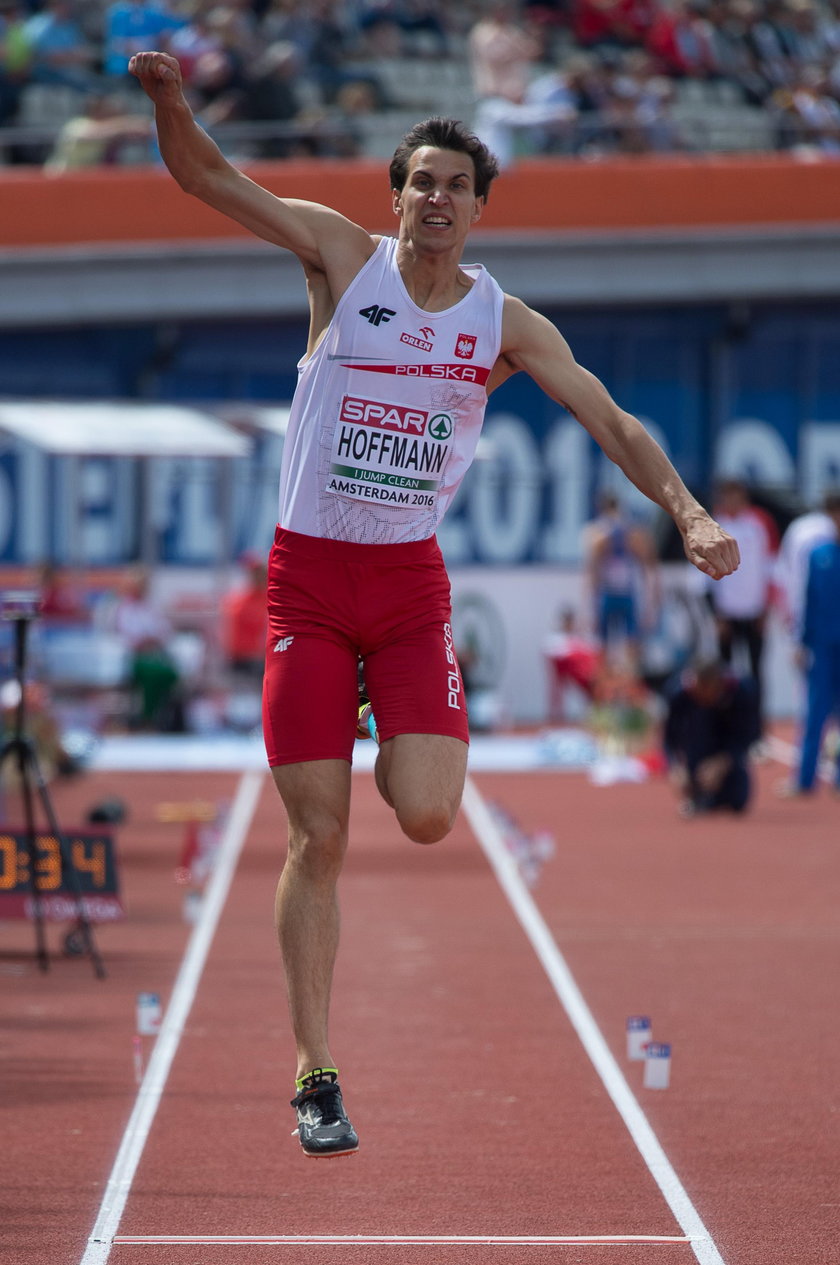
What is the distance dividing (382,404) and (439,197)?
48 cm

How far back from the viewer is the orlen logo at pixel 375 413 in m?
4.89

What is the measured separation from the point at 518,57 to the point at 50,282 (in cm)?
522

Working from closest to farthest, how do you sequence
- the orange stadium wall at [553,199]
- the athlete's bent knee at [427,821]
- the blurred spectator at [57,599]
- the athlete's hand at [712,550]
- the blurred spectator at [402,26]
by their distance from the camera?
the athlete's hand at [712,550], the athlete's bent knee at [427,821], the blurred spectator at [57,599], the orange stadium wall at [553,199], the blurred spectator at [402,26]

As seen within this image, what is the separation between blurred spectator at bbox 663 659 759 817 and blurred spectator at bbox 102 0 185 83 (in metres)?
9.54

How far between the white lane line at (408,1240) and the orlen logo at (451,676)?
3.97 feet

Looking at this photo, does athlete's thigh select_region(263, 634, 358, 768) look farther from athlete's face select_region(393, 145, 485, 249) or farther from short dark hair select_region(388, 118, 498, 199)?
short dark hair select_region(388, 118, 498, 199)

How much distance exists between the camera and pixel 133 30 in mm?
20531

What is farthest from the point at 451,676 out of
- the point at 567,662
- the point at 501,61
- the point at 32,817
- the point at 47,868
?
the point at 501,61

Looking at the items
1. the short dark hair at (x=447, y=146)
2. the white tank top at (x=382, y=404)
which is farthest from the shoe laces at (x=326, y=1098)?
the short dark hair at (x=447, y=146)

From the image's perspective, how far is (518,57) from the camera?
20.9m

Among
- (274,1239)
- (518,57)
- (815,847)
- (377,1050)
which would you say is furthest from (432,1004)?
→ (518,57)

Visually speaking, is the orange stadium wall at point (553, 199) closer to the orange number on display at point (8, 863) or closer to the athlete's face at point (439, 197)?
the orange number on display at point (8, 863)

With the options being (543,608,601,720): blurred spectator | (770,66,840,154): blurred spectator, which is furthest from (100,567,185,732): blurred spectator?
(770,66,840,154): blurred spectator

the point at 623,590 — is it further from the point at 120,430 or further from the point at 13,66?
the point at 13,66
